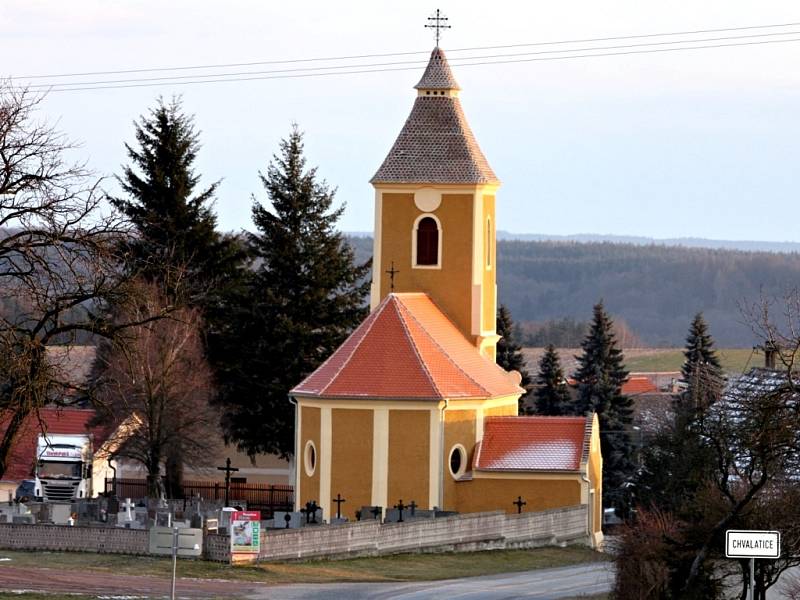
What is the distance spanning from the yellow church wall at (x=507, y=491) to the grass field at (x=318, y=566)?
549 cm

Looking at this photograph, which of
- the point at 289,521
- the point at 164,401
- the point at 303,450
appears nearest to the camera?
the point at 289,521

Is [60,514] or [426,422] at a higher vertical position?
[426,422]

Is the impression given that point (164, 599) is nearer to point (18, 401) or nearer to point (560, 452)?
point (18, 401)

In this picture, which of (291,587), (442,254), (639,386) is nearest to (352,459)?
(442,254)

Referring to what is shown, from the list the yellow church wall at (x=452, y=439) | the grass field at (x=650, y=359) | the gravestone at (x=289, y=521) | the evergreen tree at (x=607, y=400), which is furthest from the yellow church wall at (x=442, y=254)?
the grass field at (x=650, y=359)

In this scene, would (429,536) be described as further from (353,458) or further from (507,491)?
(507,491)

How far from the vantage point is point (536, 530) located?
45312mm

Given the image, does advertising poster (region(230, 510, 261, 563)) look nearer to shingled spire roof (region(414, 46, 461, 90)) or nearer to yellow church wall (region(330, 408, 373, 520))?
yellow church wall (region(330, 408, 373, 520))

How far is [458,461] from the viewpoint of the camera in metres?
48.4

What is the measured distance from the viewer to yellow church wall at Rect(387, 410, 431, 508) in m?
47.4

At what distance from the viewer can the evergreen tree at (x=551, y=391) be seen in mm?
68938

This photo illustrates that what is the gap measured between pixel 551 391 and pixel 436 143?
59.9 ft

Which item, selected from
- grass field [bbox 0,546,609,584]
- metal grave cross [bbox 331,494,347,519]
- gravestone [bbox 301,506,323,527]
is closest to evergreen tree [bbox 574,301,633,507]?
metal grave cross [bbox 331,494,347,519]

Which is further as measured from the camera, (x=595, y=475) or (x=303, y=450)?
(x=595, y=475)
